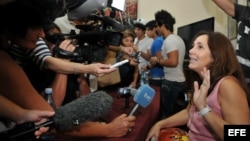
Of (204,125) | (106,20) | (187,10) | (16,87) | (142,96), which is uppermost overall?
(187,10)

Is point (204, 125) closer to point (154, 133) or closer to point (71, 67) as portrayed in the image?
point (154, 133)

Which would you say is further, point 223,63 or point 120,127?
point 223,63

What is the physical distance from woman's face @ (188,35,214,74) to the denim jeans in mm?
1380

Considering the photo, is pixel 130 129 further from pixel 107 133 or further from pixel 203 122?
pixel 203 122

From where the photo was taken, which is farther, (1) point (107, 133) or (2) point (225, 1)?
(2) point (225, 1)

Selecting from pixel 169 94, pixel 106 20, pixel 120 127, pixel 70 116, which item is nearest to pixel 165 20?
pixel 169 94

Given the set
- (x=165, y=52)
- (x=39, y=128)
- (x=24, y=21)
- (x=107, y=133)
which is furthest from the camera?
(x=165, y=52)

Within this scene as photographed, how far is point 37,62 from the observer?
1.18 meters

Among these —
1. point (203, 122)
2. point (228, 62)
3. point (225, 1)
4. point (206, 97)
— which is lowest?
point (203, 122)

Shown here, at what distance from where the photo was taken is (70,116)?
0.73 meters

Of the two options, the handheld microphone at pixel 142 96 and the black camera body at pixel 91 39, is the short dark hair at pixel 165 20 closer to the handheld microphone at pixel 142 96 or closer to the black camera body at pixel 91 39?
the black camera body at pixel 91 39

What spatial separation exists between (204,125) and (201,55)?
351 mm

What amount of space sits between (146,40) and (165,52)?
981 mm

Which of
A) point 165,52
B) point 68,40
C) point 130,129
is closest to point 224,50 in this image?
point 130,129
